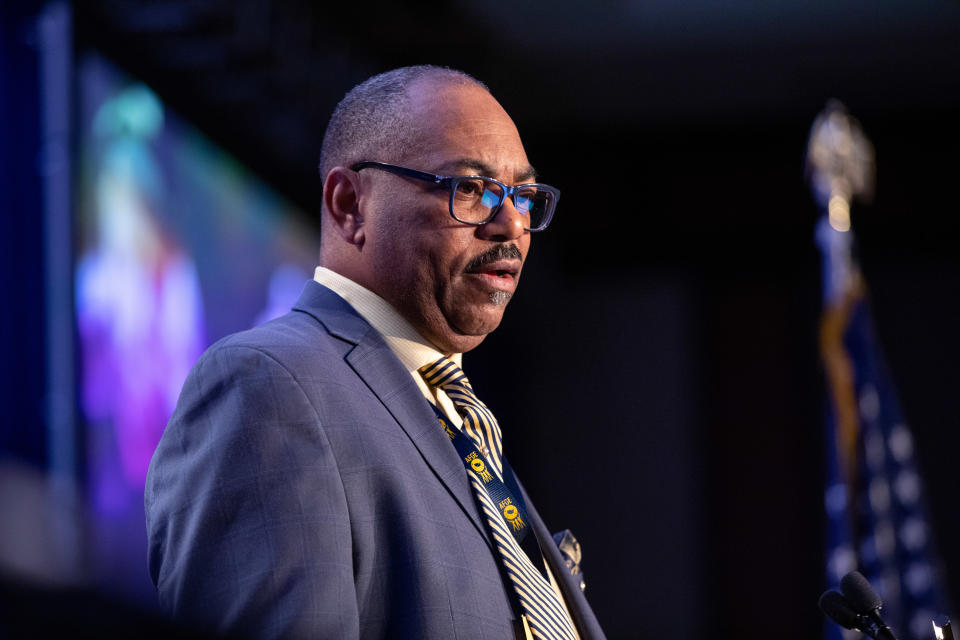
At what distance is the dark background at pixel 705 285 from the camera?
18.7 feet

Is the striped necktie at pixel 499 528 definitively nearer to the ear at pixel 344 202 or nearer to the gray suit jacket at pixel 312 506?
the gray suit jacket at pixel 312 506

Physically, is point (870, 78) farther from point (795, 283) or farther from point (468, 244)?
point (468, 244)

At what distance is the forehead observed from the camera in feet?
4.96

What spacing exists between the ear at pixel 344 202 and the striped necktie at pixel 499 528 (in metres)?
0.23

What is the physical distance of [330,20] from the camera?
14.0 feet

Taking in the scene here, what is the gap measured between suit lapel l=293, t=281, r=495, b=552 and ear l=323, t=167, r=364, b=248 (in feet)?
0.49

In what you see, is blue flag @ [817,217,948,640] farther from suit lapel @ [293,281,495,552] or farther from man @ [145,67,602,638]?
suit lapel @ [293,281,495,552]

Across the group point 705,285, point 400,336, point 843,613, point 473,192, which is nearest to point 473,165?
point 473,192

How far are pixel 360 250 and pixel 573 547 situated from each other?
1.83 feet

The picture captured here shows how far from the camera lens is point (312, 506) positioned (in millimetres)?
1168

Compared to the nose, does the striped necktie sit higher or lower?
lower

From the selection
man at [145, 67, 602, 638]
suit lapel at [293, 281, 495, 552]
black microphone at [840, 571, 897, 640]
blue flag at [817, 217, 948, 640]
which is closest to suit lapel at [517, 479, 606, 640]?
man at [145, 67, 602, 638]

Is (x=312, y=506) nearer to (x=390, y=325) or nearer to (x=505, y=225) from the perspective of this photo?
(x=390, y=325)

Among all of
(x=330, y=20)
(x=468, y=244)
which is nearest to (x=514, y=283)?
(x=468, y=244)
